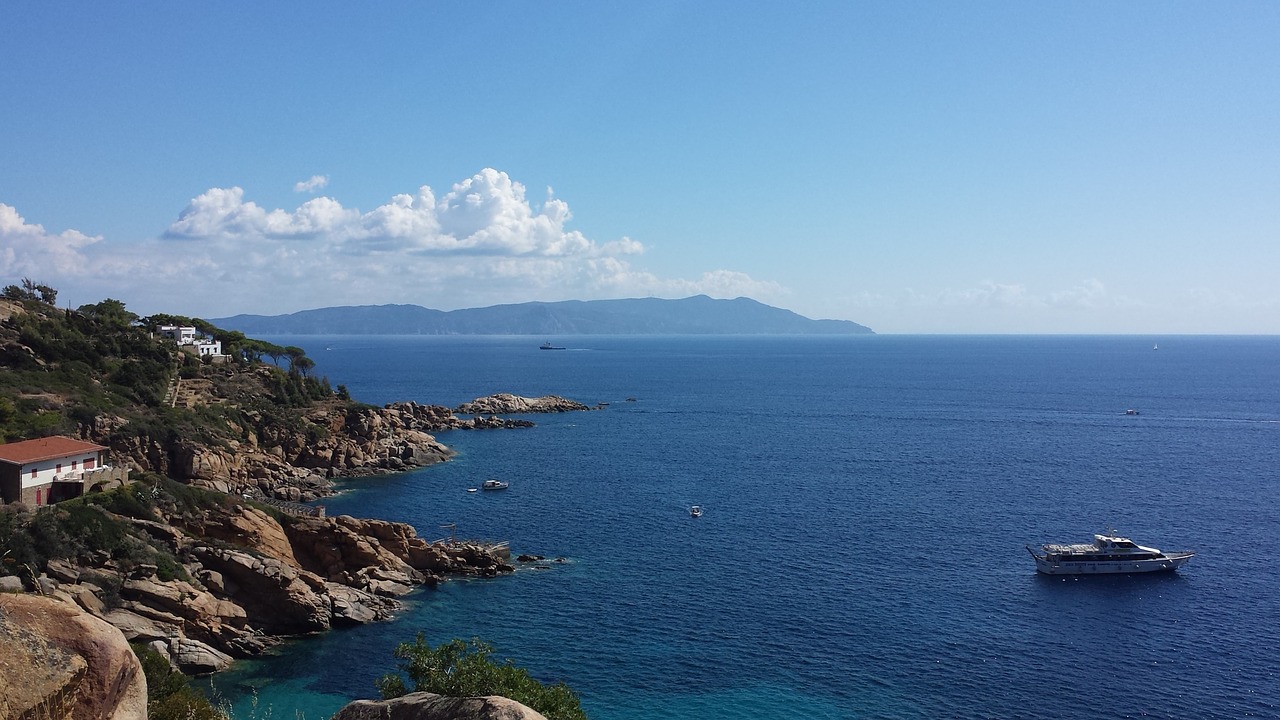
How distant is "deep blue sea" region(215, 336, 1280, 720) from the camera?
43.1 metres

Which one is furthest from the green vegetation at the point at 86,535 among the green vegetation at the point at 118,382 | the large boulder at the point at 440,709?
the large boulder at the point at 440,709

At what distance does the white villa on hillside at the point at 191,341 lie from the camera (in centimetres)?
11281

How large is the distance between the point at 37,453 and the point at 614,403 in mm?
123464

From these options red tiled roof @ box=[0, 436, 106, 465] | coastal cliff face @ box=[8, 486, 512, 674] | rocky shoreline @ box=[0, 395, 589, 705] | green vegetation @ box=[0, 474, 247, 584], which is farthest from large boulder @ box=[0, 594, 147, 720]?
red tiled roof @ box=[0, 436, 106, 465]

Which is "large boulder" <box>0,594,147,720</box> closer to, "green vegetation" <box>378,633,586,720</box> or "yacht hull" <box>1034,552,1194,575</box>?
"green vegetation" <box>378,633,586,720</box>

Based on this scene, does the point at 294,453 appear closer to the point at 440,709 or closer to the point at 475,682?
the point at 475,682

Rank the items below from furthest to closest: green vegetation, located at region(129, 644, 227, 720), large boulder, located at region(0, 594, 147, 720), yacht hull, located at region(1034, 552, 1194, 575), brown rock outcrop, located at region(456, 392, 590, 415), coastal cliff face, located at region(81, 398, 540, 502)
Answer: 1. brown rock outcrop, located at region(456, 392, 590, 415)
2. coastal cliff face, located at region(81, 398, 540, 502)
3. yacht hull, located at region(1034, 552, 1194, 575)
4. green vegetation, located at region(129, 644, 227, 720)
5. large boulder, located at region(0, 594, 147, 720)

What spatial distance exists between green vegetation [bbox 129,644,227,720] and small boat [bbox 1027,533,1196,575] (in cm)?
5483

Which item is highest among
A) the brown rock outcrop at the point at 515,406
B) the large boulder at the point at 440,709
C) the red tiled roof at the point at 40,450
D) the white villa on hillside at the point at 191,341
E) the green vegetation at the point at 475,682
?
the white villa on hillside at the point at 191,341

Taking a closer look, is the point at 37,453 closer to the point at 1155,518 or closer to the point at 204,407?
the point at 204,407

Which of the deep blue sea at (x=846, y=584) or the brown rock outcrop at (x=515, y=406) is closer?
the deep blue sea at (x=846, y=584)

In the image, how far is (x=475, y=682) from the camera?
2333 centimetres

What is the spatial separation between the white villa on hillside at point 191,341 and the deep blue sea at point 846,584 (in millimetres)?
35626

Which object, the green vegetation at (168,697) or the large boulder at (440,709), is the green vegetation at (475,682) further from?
the large boulder at (440,709)
